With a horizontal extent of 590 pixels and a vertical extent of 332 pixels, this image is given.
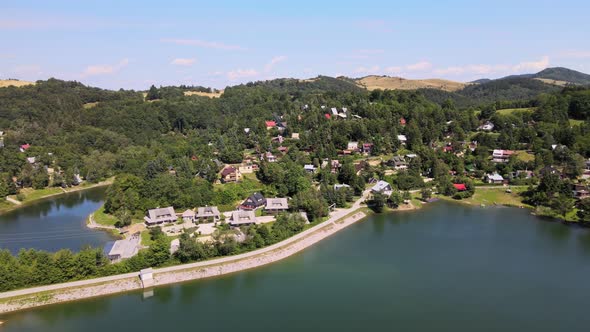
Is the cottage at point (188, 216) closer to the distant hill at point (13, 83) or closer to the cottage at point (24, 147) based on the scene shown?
the cottage at point (24, 147)

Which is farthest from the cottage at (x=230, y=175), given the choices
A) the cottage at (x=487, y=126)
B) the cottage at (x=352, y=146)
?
the cottage at (x=487, y=126)

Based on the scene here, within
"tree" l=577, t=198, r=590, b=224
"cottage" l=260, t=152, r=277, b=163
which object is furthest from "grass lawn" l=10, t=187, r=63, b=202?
"tree" l=577, t=198, r=590, b=224

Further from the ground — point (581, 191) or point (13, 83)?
point (13, 83)

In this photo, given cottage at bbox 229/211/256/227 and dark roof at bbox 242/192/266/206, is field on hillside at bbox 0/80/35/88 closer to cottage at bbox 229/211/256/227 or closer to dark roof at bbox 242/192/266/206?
dark roof at bbox 242/192/266/206

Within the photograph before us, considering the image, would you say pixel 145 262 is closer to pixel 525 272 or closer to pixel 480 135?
pixel 525 272

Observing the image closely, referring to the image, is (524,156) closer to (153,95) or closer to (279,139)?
(279,139)

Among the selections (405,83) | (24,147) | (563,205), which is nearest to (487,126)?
(563,205)

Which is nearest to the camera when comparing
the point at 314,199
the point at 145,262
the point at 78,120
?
the point at 145,262

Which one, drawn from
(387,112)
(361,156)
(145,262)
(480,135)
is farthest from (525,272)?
(387,112)
